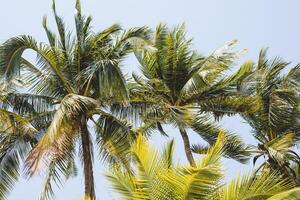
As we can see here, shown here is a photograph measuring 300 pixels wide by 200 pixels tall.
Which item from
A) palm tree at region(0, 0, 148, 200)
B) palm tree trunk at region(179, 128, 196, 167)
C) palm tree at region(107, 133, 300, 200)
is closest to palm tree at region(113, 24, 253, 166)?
palm tree trunk at region(179, 128, 196, 167)

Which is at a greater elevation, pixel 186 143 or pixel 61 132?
pixel 61 132

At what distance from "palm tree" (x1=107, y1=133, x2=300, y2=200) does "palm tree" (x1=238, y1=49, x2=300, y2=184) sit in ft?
33.0

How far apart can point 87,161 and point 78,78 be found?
101 inches

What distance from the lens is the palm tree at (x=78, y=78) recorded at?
17.2 metres

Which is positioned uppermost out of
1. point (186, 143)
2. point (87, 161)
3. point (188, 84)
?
point (188, 84)

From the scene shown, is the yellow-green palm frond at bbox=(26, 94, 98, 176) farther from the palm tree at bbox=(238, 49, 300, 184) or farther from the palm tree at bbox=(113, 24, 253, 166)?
the palm tree at bbox=(238, 49, 300, 184)

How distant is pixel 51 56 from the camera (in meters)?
18.1

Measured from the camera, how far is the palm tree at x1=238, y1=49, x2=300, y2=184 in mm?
21750

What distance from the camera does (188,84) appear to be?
21328 mm

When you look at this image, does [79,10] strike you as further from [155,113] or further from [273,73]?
[273,73]

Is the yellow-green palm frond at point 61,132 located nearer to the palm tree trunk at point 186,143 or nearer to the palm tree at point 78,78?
the palm tree at point 78,78

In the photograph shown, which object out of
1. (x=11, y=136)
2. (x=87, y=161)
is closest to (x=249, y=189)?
(x=87, y=161)

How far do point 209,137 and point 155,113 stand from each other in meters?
2.72

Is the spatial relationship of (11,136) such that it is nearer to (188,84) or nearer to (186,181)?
(188,84)
